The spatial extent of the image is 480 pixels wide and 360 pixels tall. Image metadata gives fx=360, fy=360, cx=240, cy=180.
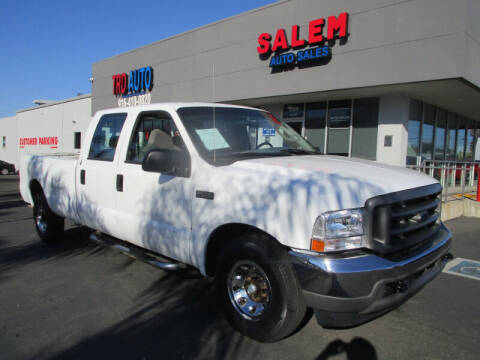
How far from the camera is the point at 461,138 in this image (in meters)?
16.6

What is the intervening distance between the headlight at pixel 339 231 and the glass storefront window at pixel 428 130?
11782 millimetres

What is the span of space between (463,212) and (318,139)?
549 cm

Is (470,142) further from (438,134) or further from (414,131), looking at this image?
(414,131)

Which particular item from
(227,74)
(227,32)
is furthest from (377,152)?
(227,32)

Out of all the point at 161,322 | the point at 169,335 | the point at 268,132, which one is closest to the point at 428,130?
the point at 268,132

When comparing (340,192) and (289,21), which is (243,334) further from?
(289,21)

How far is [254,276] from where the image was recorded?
2873mm

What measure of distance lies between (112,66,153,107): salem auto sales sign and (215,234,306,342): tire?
52.2ft

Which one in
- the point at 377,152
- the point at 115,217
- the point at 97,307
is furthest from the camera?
the point at 377,152

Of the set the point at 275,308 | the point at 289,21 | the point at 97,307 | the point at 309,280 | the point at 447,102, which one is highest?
the point at 289,21

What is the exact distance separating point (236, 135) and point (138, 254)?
1.65 metres

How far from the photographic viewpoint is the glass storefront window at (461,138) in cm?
1617

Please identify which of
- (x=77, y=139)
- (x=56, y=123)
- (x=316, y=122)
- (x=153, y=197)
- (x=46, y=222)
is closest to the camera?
(x=153, y=197)

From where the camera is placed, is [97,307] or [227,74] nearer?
[97,307]
